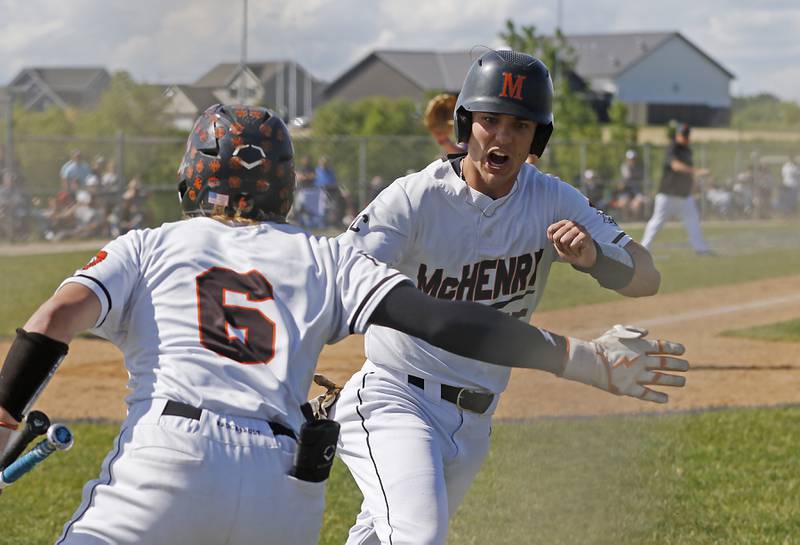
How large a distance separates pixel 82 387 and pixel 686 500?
192 inches

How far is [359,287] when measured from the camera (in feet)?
9.35

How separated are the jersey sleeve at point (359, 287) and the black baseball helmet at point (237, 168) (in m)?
0.23

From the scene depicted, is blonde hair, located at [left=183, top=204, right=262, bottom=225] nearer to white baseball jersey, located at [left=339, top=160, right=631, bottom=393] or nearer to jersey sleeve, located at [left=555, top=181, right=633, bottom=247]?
white baseball jersey, located at [left=339, top=160, right=631, bottom=393]

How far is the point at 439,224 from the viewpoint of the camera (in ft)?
13.2

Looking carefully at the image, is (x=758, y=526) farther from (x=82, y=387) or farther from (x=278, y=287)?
(x=82, y=387)

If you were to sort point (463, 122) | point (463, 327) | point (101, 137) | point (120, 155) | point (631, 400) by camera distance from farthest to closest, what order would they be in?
point (101, 137) < point (120, 155) < point (631, 400) < point (463, 122) < point (463, 327)

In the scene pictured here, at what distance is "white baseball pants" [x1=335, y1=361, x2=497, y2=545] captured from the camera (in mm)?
3533

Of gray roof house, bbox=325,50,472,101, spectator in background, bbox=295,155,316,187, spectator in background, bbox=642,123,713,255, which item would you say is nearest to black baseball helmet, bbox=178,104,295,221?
spectator in background, bbox=642,123,713,255

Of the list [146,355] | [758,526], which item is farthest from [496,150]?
[758,526]

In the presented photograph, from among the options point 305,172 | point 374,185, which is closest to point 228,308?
point 305,172

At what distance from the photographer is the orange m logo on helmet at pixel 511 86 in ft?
13.1

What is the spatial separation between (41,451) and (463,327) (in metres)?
0.95

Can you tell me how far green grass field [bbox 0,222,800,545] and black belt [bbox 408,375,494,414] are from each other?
1596 millimetres

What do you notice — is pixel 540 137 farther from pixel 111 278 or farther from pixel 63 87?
pixel 63 87
